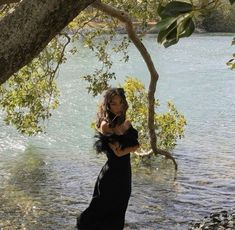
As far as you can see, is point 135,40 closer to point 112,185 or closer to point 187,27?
point 112,185

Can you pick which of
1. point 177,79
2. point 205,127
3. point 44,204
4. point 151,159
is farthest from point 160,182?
point 177,79

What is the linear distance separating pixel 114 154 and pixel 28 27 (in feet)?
11.7

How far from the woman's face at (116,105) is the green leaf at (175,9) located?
149 inches

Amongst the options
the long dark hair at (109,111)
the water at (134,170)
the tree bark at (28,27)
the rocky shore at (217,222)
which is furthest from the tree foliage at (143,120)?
the tree bark at (28,27)

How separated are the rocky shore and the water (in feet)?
0.90

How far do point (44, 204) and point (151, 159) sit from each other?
4555mm

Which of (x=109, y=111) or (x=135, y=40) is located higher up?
(x=135, y=40)

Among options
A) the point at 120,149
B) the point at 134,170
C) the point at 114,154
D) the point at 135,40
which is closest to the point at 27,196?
the point at 134,170

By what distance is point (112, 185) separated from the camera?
534 centimetres

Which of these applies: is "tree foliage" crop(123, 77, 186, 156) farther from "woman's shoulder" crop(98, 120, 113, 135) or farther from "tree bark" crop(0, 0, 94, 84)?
"tree bark" crop(0, 0, 94, 84)

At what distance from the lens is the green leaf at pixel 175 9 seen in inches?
58.4

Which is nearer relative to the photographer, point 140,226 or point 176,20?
point 176,20

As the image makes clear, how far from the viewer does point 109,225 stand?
5496mm

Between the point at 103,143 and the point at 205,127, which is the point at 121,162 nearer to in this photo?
the point at 103,143
